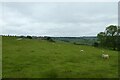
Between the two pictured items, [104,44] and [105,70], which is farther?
[104,44]

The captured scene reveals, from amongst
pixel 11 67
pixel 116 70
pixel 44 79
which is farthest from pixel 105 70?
pixel 11 67

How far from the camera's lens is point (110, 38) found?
282ft

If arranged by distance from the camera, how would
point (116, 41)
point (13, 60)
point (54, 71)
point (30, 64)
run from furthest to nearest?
point (116, 41) → point (13, 60) → point (30, 64) → point (54, 71)

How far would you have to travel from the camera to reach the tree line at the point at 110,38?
83.9m

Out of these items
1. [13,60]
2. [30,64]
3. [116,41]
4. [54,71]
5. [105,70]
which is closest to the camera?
[54,71]

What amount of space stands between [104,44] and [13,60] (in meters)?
55.9

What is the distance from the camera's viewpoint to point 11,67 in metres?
29.2

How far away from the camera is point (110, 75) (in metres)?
25.0

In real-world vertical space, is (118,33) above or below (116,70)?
above

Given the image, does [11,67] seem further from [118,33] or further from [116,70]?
[118,33]

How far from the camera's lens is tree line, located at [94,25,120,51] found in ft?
275

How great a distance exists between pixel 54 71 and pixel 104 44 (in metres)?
61.7

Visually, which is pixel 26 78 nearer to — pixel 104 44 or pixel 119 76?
pixel 119 76

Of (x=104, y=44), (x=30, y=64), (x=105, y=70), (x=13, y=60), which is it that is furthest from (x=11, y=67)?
(x=104, y=44)
